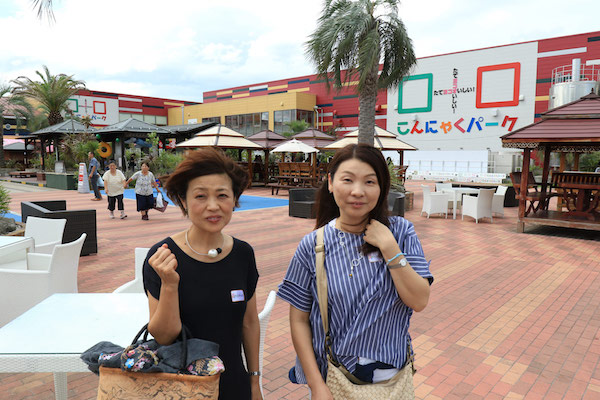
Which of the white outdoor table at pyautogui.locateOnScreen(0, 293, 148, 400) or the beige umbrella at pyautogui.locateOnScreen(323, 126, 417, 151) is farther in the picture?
the beige umbrella at pyautogui.locateOnScreen(323, 126, 417, 151)

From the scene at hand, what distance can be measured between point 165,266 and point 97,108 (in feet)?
156

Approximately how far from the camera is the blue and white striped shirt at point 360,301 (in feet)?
4.32

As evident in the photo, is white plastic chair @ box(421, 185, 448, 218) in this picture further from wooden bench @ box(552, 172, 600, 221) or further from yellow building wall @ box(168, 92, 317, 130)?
yellow building wall @ box(168, 92, 317, 130)

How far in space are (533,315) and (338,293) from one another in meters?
3.84

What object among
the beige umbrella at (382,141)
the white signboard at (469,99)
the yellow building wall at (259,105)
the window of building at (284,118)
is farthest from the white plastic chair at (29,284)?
the yellow building wall at (259,105)

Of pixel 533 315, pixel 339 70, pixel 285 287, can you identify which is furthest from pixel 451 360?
pixel 339 70

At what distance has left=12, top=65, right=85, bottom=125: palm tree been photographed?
2667 cm

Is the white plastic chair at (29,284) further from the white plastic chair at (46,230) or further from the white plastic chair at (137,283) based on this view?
the white plastic chair at (46,230)

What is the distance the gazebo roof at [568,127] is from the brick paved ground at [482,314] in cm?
204

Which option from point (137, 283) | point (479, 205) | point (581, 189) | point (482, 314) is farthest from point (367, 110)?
point (137, 283)

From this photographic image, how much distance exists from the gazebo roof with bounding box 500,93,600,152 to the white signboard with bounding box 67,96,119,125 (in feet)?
138

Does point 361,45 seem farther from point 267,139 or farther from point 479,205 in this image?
point 267,139

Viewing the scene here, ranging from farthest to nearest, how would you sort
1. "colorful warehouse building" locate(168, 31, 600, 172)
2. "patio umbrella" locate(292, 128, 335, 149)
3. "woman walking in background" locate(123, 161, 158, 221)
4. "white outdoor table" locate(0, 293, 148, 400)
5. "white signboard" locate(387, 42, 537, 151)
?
"white signboard" locate(387, 42, 537, 151) < "colorful warehouse building" locate(168, 31, 600, 172) < "patio umbrella" locate(292, 128, 335, 149) < "woman walking in background" locate(123, 161, 158, 221) < "white outdoor table" locate(0, 293, 148, 400)

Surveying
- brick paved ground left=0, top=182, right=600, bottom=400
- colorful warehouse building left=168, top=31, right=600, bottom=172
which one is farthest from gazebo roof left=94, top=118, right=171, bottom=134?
brick paved ground left=0, top=182, right=600, bottom=400
